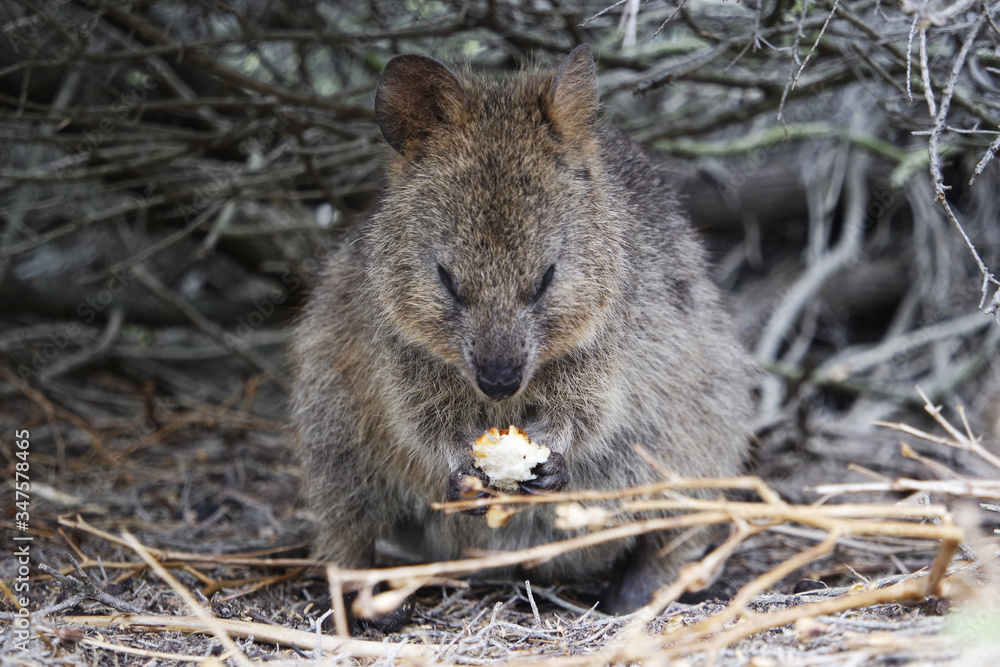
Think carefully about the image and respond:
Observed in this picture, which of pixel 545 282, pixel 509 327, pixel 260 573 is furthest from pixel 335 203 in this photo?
pixel 509 327

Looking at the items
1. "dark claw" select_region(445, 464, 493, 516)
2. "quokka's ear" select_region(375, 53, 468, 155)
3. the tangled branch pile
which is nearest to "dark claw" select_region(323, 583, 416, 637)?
"dark claw" select_region(445, 464, 493, 516)

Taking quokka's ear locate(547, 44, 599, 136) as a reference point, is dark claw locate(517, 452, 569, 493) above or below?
below

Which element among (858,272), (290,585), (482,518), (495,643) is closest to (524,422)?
(482,518)

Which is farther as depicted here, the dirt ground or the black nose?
the black nose

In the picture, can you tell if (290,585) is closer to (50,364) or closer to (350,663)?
(350,663)

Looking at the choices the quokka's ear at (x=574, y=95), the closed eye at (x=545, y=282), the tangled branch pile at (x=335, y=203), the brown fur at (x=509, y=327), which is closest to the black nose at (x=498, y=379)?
the brown fur at (x=509, y=327)

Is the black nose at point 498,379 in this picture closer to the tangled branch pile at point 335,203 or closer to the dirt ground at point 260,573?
the dirt ground at point 260,573

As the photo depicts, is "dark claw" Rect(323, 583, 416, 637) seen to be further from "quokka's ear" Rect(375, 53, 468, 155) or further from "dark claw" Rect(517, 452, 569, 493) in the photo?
"quokka's ear" Rect(375, 53, 468, 155)
